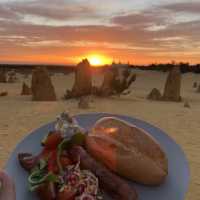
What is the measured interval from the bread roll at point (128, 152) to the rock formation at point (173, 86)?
12250 millimetres

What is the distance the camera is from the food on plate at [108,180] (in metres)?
3.70

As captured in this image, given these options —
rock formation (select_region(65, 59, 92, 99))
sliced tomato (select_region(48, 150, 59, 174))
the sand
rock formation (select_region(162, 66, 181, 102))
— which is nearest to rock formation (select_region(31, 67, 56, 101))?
the sand

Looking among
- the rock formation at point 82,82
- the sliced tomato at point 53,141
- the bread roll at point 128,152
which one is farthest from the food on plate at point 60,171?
the rock formation at point 82,82

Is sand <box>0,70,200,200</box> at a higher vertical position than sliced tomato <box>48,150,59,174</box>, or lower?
lower

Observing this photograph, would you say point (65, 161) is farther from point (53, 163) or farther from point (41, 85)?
point (41, 85)

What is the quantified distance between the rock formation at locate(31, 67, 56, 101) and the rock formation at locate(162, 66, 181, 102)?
4553 millimetres

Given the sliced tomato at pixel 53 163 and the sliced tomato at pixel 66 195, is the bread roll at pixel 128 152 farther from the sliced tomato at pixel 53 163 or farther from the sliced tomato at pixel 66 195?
the sliced tomato at pixel 66 195

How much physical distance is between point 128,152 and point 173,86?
12705mm

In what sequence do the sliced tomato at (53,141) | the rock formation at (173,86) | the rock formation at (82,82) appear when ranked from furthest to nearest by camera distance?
1. the rock formation at (173,86)
2. the rock formation at (82,82)
3. the sliced tomato at (53,141)

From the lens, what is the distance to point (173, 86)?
1634 centimetres

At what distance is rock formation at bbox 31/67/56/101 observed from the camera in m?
15.0

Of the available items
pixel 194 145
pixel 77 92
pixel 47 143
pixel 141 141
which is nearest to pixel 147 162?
pixel 141 141

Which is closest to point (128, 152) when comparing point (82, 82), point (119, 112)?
point (119, 112)

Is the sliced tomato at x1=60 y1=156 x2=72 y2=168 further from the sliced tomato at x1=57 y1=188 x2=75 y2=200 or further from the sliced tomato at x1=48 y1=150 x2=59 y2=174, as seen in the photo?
the sliced tomato at x1=57 y1=188 x2=75 y2=200
